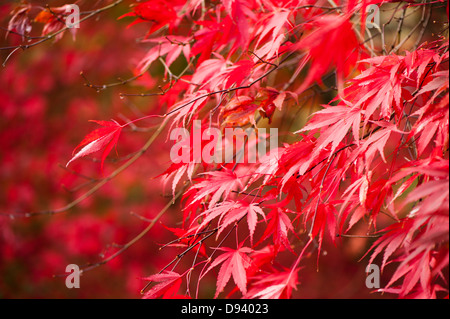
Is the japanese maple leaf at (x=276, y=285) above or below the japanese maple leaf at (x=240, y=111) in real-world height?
below

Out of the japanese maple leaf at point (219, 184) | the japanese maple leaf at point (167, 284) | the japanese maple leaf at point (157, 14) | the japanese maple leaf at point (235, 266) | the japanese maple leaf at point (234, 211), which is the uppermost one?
the japanese maple leaf at point (157, 14)

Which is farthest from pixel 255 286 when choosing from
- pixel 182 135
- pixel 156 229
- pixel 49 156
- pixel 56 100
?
pixel 56 100

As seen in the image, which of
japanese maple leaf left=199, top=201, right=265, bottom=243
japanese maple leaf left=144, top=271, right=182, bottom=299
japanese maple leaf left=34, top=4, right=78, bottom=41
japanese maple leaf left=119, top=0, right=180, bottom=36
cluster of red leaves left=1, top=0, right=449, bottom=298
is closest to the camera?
cluster of red leaves left=1, top=0, right=449, bottom=298

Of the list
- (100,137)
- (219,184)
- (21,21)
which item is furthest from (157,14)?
(219,184)

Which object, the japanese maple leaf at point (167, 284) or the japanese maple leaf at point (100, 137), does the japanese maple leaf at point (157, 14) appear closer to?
the japanese maple leaf at point (100, 137)

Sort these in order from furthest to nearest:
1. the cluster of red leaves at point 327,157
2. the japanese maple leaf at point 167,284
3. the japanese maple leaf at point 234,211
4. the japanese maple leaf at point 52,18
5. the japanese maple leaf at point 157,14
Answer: the japanese maple leaf at point 52,18 → the japanese maple leaf at point 157,14 → the japanese maple leaf at point 167,284 → the japanese maple leaf at point 234,211 → the cluster of red leaves at point 327,157

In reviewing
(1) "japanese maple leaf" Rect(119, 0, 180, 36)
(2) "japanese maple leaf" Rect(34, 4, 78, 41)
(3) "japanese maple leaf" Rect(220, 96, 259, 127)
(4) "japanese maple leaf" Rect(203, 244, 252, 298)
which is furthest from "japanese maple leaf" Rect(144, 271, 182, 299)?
(2) "japanese maple leaf" Rect(34, 4, 78, 41)

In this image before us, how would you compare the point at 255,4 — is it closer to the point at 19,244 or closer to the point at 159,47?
the point at 159,47

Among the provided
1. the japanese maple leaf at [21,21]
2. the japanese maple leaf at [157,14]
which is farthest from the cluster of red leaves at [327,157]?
the japanese maple leaf at [21,21]

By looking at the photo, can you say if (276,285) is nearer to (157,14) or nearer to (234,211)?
(234,211)

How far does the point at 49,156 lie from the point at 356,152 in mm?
3269

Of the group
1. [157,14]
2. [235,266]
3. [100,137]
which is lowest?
[235,266]

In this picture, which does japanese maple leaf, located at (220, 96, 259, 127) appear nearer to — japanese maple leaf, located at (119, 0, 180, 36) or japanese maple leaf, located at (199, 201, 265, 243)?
japanese maple leaf, located at (199, 201, 265, 243)

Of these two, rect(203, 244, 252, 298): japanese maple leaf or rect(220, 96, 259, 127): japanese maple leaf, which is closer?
rect(203, 244, 252, 298): japanese maple leaf
